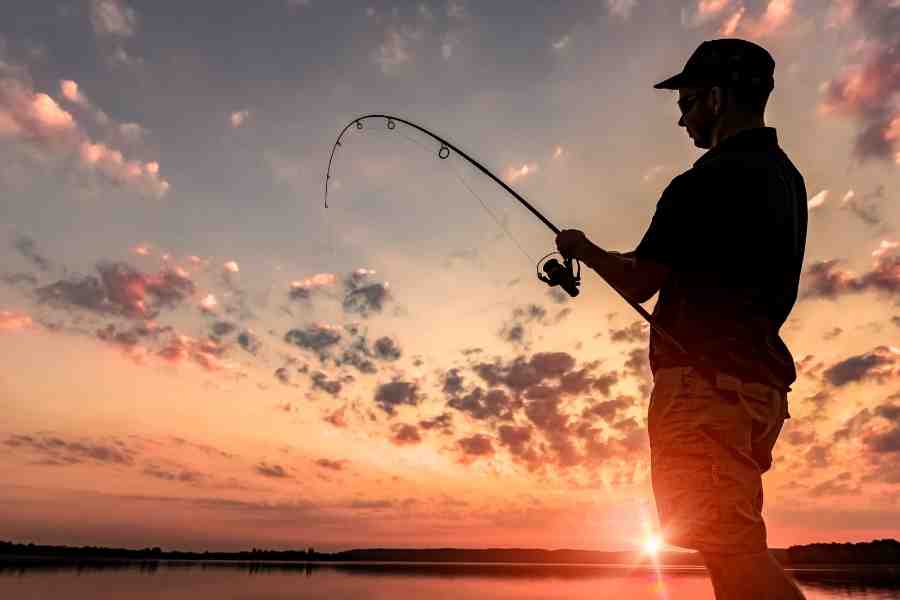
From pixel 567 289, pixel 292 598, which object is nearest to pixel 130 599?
pixel 292 598

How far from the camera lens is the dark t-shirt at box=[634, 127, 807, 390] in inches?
116

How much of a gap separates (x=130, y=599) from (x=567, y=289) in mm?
64419

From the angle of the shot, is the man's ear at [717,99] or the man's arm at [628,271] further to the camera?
the man's ear at [717,99]

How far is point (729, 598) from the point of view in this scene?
2.73 meters

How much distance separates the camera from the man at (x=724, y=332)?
2.76 meters

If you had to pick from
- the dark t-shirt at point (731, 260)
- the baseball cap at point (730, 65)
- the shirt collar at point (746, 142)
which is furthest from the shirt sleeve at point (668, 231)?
the baseball cap at point (730, 65)

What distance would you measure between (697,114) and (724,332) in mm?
1195

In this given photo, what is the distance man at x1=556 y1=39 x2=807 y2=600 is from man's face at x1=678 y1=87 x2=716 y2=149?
0.46 ft

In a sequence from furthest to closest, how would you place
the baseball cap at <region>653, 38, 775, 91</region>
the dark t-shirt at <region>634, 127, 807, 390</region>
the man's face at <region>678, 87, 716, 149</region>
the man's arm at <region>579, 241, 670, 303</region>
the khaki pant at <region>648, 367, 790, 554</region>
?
the man's face at <region>678, 87, 716, 149</region>
the baseball cap at <region>653, 38, 775, 91</region>
the man's arm at <region>579, 241, 670, 303</region>
the dark t-shirt at <region>634, 127, 807, 390</region>
the khaki pant at <region>648, 367, 790, 554</region>

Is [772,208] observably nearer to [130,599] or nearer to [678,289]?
[678,289]

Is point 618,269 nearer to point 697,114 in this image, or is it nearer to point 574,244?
point 574,244

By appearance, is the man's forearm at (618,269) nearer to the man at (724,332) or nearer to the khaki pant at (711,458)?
the man at (724,332)

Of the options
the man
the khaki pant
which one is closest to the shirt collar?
the man

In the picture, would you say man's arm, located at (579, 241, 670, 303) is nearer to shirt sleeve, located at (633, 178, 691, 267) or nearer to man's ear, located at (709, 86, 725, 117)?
shirt sleeve, located at (633, 178, 691, 267)
